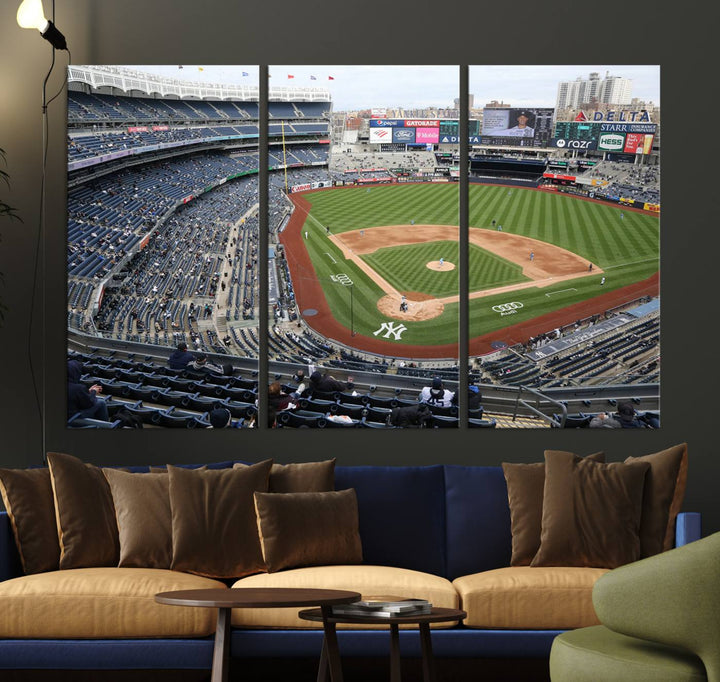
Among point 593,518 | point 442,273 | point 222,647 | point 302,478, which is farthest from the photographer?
point 442,273

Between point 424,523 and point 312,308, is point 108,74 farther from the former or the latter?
point 424,523

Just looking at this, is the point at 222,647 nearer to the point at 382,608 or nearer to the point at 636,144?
the point at 382,608

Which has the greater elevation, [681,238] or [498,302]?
[681,238]

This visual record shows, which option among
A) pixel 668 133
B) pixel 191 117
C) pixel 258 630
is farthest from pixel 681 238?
pixel 258 630

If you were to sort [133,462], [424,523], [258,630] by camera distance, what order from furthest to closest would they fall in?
[133,462]
[424,523]
[258,630]

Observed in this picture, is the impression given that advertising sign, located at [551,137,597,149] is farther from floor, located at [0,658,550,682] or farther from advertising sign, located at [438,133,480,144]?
floor, located at [0,658,550,682]

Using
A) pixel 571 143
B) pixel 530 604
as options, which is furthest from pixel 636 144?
pixel 530 604

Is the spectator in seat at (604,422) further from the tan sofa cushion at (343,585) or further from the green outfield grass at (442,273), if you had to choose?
the tan sofa cushion at (343,585)
